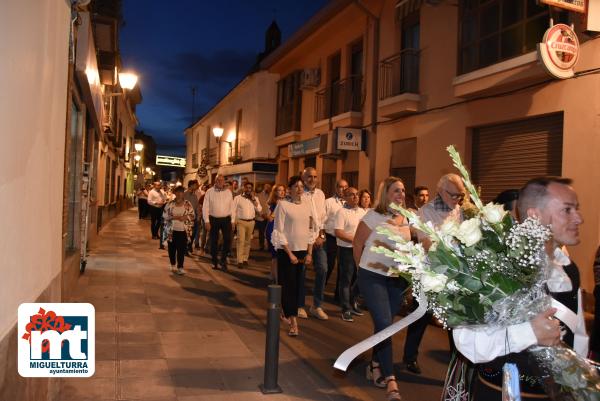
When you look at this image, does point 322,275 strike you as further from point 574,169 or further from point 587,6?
point 587,6

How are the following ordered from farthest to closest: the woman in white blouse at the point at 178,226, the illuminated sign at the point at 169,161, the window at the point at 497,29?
1. the illuminated sign at the point at 169,161
2. the woman in white blouse at the point at 178,226
3. the window at the point at 497,29

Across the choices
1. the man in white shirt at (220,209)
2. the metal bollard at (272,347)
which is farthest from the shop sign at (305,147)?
the metal bollard at (272,347)

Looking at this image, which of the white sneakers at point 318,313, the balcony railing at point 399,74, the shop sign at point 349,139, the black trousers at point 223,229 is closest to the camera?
the white sneakers at point 318,313

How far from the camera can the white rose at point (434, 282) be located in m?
2.12

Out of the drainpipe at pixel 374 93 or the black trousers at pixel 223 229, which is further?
the drainpipe at pixel 374 93

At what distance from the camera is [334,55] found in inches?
738

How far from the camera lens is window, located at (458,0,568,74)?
396 inches

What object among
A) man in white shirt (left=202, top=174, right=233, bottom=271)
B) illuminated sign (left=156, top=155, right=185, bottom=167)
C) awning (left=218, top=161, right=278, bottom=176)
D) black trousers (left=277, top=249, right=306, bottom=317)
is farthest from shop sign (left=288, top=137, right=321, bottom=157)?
illuminated sign (left=156, top=155, right=185, bottom=167)

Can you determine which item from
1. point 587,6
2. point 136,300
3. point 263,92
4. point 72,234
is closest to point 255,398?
point 136,300

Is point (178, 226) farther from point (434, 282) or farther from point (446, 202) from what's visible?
point (434, 282)

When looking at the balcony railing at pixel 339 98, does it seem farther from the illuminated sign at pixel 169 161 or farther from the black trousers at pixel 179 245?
the illuminated sign at pixel 169 161

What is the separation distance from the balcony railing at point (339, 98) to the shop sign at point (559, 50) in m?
8.22

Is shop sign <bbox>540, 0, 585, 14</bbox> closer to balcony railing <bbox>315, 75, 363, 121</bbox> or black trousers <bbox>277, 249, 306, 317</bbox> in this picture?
black trousers <bbox>277, 249, 306, 317</bbox>

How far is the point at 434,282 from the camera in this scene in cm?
212
